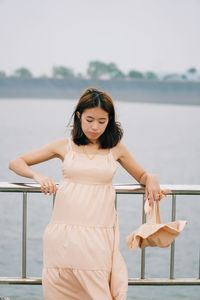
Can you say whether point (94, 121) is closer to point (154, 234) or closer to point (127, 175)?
point (154, 234)

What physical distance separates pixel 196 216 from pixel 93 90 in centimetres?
417

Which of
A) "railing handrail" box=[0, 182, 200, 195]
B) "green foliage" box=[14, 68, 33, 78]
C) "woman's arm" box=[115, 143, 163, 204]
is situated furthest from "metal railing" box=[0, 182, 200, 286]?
"green foliage" box=[14, 68, 33, 78]

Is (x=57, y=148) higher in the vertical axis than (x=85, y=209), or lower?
higher

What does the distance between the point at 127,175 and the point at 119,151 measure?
15.6 feet

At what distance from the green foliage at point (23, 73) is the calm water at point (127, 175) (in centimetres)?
70

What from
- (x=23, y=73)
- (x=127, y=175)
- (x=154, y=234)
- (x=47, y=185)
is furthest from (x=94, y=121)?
(x=23, y=73)

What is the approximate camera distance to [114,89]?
26.6 ft

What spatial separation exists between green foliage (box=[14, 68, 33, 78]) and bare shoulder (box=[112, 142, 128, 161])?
5.76 m

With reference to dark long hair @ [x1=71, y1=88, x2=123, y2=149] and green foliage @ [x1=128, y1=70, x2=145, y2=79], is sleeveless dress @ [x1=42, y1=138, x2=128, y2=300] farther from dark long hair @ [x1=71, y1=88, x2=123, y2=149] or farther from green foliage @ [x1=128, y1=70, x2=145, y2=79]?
green foliage @ [x1=128, y1=70, x2=145, y2=79]

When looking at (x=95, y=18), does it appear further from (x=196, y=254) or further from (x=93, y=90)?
(x=93, y=90)

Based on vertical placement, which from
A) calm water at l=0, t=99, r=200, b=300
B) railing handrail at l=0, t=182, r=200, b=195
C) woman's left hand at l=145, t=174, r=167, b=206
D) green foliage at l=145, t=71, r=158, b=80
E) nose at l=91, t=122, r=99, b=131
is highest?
green foliage at l=145, t=71, r=158, b=80

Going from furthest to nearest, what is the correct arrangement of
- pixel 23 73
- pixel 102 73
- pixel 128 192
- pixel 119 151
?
pixel 102 73, pixel 23 73, pixel 128 192, pixel 119 151

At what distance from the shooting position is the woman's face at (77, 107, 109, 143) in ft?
6.21

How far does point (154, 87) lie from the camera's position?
8305 millimetres
